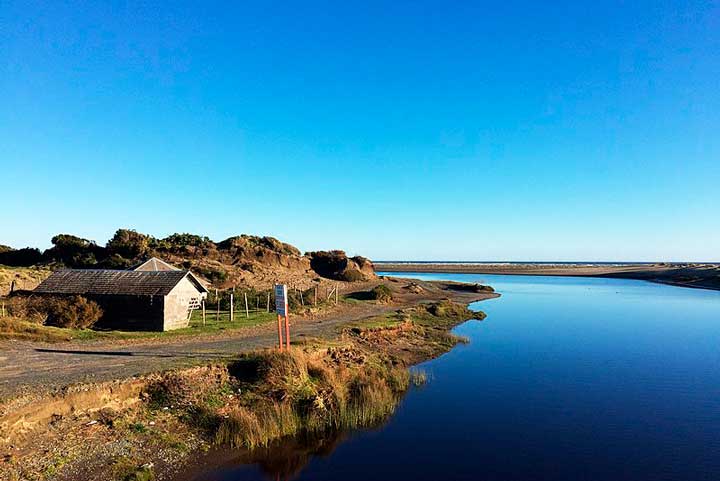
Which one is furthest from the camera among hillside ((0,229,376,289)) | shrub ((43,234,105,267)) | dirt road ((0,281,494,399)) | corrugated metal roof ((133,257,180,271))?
shrub ((43,234,105,267))

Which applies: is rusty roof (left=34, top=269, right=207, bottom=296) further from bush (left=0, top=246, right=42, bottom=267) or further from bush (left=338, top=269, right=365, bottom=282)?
bush (left=0, top=246, right=42, bottom=267)

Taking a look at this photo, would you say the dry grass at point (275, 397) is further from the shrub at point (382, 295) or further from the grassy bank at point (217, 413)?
the shrub at point (382, 295)

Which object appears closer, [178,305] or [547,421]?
[547,421]

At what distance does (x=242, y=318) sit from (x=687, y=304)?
53.5m

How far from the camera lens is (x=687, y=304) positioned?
55.0 metres

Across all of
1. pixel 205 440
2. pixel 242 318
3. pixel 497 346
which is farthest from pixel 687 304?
pixel 205 440

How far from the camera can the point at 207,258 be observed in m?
59.0

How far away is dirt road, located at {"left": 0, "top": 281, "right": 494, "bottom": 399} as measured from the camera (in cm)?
1436

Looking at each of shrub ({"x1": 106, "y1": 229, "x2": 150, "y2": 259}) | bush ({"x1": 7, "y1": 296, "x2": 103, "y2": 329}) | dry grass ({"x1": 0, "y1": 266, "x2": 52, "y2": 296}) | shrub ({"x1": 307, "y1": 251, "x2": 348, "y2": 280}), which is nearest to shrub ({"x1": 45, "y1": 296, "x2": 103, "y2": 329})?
bush ({"x1": 7, "y1": 296, "x2": 103, "y2": 329})

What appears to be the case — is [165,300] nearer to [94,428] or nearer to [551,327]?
[94,428]

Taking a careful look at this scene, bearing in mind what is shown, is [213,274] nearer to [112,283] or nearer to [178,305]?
[112,283]

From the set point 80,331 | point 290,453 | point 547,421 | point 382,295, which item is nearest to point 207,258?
point 382,295

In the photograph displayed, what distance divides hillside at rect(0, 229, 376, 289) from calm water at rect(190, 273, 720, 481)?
32.7 meters

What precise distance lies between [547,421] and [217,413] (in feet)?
36.9
